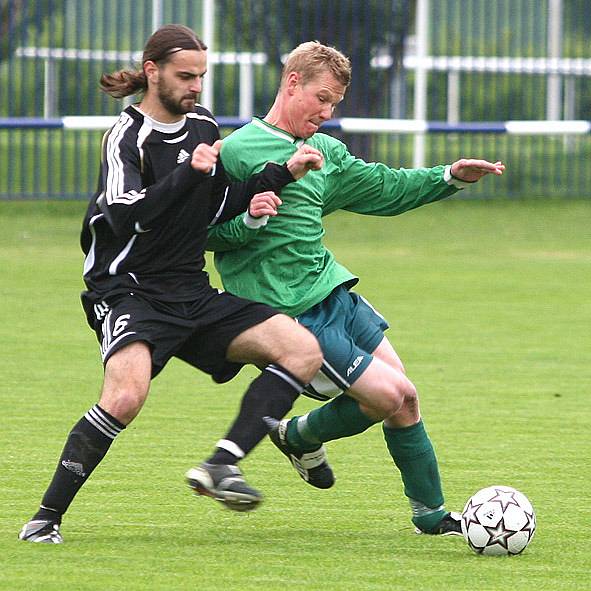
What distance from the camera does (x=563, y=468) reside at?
270 inches

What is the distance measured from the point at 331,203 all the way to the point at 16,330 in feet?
17.6

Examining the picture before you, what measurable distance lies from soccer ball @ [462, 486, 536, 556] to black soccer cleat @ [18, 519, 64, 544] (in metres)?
1.37

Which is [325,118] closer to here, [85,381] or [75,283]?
[85,381]

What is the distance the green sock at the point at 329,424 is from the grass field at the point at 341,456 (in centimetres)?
28

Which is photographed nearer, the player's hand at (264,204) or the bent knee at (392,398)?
the player's hand at (264,204)

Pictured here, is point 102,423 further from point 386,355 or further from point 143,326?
point 386,355

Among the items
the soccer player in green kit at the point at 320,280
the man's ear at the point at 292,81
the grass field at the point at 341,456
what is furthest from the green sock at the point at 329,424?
the man's ear at the point at 292,81

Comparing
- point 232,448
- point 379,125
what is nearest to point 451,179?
point 232,448

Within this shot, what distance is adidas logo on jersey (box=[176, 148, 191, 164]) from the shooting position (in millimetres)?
5469

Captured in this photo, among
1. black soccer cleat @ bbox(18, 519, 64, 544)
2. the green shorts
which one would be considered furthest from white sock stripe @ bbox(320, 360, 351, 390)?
black soccer cleat @ bbox(18, 519, 64, 544)

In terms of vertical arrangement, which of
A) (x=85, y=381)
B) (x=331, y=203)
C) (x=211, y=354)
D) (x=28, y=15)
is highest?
(x=28, y=15)

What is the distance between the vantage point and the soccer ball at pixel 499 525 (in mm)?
5297

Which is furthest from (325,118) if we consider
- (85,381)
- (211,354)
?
(85,381)

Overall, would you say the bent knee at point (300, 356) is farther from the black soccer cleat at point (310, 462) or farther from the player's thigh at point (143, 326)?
the black soccer cleat at point (310, 462)
